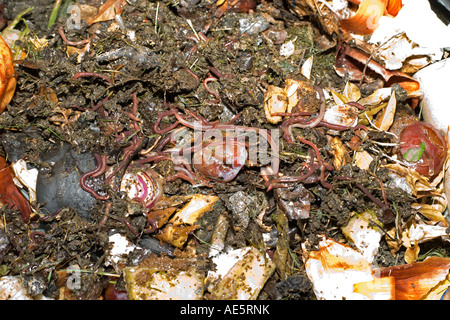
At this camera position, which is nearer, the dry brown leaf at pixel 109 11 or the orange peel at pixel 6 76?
the orange peel at pixel 6 76

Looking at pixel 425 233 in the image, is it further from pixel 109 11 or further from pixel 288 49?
pixel 109 11

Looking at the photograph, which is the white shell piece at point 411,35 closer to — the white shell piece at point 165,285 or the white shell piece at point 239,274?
the white shell piece at point 239,274

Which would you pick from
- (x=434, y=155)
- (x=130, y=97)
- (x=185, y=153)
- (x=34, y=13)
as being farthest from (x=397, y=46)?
(x=34, y=13)

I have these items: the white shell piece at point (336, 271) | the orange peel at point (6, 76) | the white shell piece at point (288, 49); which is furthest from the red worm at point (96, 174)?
the white shell piece at point (288, 49)

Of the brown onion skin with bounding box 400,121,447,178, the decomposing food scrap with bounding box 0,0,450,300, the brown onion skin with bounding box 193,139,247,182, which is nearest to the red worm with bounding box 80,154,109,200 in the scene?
the decomposing food scrap with bounding box 0,0,450,300

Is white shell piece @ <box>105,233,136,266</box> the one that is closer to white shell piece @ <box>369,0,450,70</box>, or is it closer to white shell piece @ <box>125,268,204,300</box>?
white shell piece @ <box>125,268,204,300</box>

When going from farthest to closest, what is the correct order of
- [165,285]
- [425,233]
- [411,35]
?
[411,35], [425,233], [165,285]

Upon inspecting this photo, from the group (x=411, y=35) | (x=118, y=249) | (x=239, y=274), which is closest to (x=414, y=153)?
(x=411, y=35)
